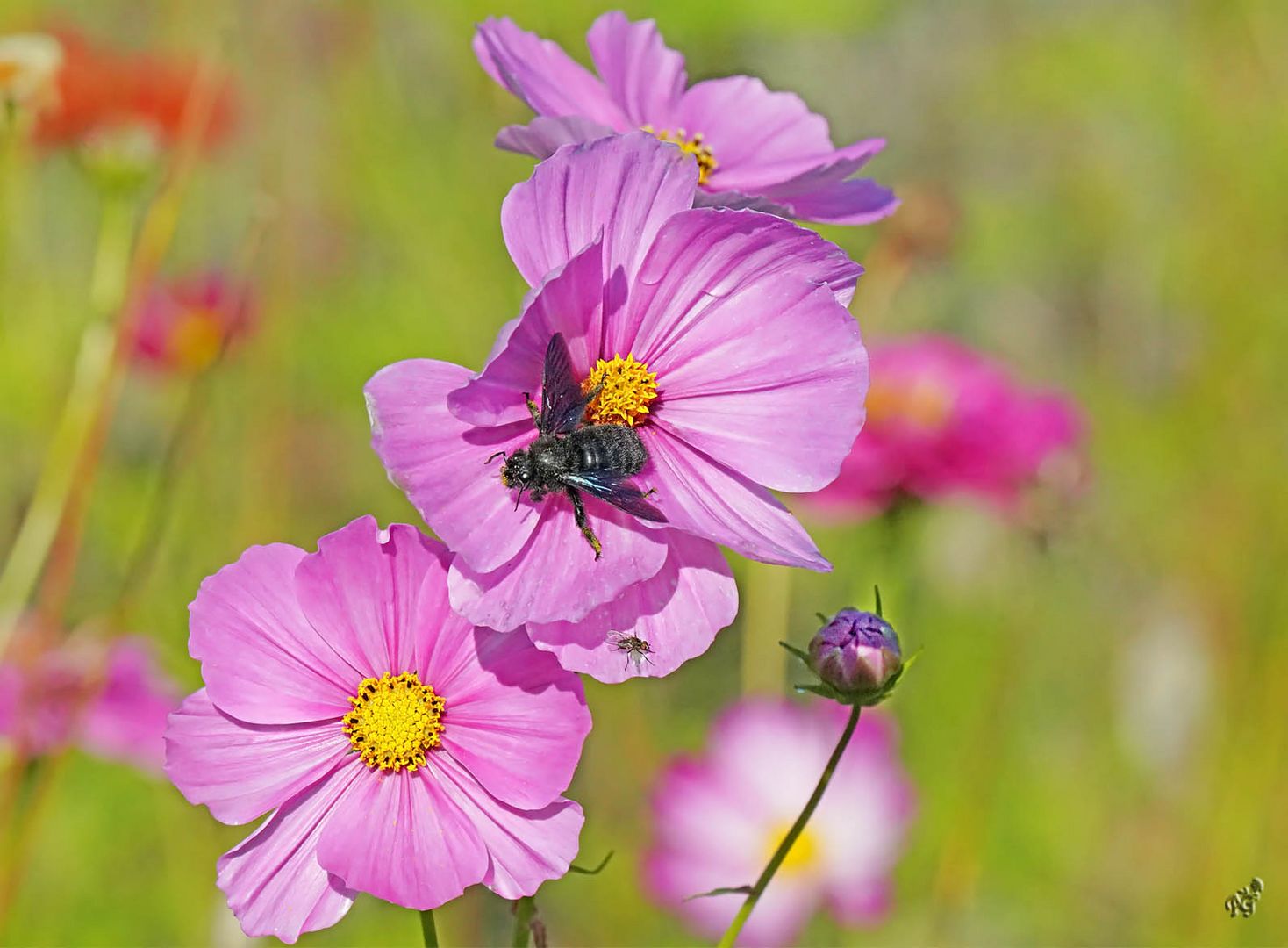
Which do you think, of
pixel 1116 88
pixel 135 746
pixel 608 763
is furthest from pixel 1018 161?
pixel 135 746

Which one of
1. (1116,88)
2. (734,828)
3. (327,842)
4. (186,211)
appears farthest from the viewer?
(186,211)

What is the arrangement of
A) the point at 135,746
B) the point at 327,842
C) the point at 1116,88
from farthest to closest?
the point at 1116,88 < the point at 135,746 < the point at 327,842

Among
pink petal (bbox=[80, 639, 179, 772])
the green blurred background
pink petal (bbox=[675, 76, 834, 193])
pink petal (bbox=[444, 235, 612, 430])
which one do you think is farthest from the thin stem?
pink petal (bbox=[444, 235, 612, 430])

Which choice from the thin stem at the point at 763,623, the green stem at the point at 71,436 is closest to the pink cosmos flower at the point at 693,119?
the green stem at the point at 71,436

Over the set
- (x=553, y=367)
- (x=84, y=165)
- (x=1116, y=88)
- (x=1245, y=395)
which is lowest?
(x=553, y=367)

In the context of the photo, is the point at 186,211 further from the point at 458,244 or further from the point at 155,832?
the point at 155,832

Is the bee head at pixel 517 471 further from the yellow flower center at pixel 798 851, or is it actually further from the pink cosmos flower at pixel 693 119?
the yellow flower center at pixel 798 851

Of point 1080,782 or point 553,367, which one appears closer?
point 553,367

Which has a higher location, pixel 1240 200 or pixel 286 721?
pixel 1240 200

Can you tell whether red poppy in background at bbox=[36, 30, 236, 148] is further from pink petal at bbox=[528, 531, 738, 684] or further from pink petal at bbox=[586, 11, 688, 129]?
pink petal at bbox=[528, 531, 738, 684]
